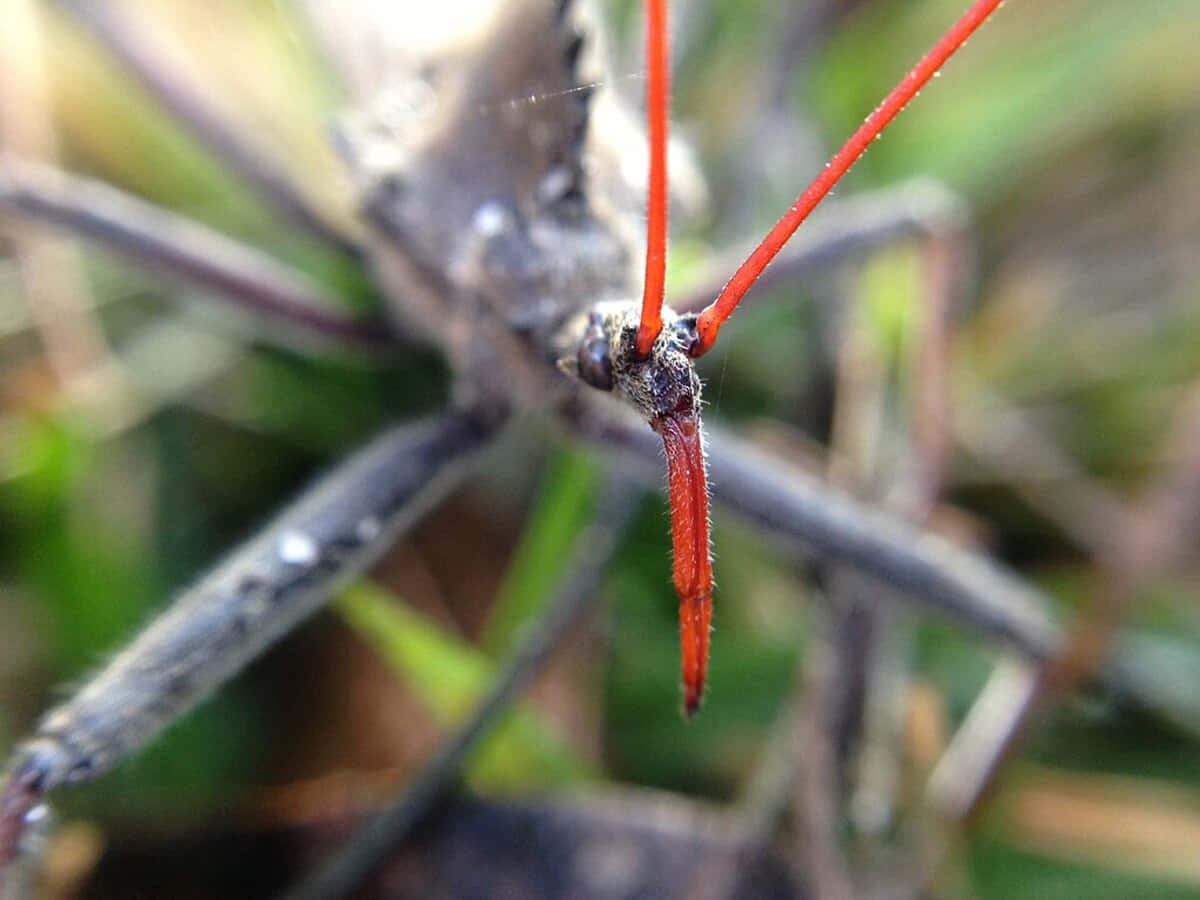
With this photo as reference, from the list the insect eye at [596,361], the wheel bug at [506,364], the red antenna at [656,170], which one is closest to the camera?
the red antenna at [656,170]

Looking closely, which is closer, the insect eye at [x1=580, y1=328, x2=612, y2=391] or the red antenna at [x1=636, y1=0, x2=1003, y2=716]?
the red antenna at [x1=636, y1=0, x2=1003, y2=716]

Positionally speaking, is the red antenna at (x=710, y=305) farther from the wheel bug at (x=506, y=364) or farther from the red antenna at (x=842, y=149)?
the wheel bug at (x=506, y=364)

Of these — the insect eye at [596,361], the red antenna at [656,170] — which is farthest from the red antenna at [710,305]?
the insect eye at [596,361]

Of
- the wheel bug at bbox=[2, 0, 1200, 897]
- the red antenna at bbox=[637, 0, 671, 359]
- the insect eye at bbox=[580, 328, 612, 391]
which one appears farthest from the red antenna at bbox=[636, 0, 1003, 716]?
the wheel bug at bbox=[2, 0, 1200, 897]

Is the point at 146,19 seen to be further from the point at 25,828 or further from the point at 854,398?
the point at 25,828

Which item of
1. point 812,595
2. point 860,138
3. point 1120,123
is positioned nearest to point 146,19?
point 812,595

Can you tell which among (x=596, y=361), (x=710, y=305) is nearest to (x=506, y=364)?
(x=596, y=361)

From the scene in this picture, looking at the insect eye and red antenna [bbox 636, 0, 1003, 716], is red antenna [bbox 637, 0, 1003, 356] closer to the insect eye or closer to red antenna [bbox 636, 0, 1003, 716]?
red antenna [bbox 636, 0, 1003, 716]

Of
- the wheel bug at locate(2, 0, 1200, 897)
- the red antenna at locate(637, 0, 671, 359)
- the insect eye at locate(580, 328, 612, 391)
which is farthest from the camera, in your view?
the wheel bug at locate(2, 0, 1200, 897)
